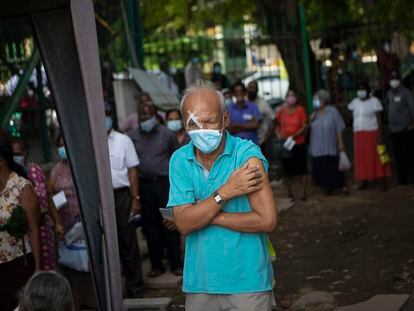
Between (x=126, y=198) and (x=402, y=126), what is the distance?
7.48 m

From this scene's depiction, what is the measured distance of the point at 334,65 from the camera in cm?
1856

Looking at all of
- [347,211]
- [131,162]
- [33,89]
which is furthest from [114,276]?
[347,211]

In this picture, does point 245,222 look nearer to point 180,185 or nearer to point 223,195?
point 223,195

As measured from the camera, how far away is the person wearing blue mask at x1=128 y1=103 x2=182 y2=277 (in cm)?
990

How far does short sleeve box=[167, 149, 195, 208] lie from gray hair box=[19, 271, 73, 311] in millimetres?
727

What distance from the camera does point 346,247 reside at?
11.7m

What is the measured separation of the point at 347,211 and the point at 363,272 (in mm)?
4253

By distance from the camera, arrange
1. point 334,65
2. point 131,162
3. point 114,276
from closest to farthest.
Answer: point 114,276, point 131,162, point 334,65

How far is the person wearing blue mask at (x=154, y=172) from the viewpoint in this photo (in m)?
9.90

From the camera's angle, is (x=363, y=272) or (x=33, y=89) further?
(x=33, y=89)

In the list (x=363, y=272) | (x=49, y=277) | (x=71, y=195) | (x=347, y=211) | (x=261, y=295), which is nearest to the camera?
(x=49, y=277)

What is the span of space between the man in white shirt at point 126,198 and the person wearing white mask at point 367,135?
6.74 metres

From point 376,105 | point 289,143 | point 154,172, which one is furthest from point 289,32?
point 154,172

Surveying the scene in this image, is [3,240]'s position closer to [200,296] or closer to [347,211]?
[200,296]
